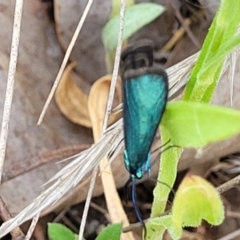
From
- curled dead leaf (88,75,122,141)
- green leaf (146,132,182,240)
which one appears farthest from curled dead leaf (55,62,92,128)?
green leaf (146,132,182,240)

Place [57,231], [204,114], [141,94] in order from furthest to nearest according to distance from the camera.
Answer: [57,231] → [141,94] → [204,114]

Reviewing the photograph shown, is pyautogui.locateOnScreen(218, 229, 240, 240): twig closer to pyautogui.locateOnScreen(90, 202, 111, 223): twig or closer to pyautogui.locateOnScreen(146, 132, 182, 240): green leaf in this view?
pyautogui.locateOnScreen(90, 202, 111, 223): twig

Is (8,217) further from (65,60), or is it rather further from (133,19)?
(133,19)

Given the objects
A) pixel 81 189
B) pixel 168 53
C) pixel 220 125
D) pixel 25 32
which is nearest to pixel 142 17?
pixel 168 53

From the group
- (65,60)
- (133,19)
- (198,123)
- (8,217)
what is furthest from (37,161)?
(198,123)

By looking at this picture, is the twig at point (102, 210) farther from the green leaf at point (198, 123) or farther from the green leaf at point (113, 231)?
the green leaf at point (198, 123)

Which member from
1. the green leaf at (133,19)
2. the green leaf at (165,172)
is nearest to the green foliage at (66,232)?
the green leaf at (165,172)

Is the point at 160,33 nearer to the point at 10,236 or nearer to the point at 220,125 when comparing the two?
the point at 10,236
